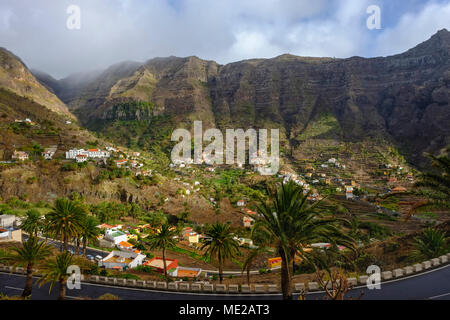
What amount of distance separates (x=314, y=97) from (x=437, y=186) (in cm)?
14806

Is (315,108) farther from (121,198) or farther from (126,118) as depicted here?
(121,198)

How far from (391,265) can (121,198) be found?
182ft

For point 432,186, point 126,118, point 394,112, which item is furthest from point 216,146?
point 432,186

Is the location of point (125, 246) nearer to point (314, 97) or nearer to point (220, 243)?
point (220, 243)

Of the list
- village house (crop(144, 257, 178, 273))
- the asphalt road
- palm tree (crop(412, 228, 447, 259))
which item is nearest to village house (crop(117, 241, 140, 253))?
village house (crop(144, 257, 178, 273))

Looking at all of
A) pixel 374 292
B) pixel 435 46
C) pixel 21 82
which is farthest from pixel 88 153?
pixel 435 46

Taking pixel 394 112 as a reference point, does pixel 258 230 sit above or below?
below

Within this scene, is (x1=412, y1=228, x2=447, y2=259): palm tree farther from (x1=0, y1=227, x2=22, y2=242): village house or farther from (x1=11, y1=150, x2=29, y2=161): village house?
(x1=11, y1=150, x2=29, y2=161): village house

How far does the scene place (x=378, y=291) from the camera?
915 cm

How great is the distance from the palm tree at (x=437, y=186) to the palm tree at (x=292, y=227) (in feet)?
16.7

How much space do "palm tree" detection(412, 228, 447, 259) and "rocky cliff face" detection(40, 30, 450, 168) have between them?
97.8 meters

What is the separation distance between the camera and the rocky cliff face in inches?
4353

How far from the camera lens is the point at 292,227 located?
26.8 ft
